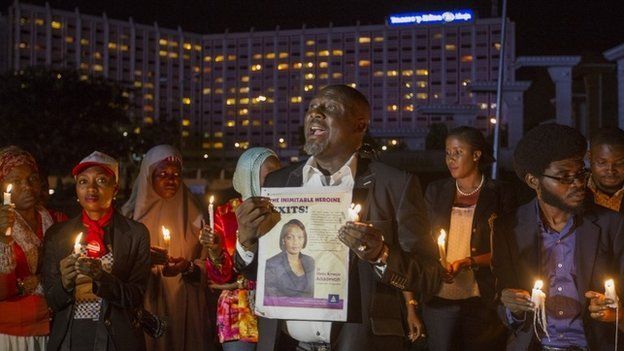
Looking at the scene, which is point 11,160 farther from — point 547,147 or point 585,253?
point 585,253

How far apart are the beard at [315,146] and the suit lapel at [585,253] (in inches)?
53.0

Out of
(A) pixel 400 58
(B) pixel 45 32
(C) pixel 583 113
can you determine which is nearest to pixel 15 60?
(B) pixel 45 32

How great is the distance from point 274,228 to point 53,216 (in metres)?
2.76

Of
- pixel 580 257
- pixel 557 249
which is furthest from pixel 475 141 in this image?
pixel 580 257

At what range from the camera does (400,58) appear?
174500 mm

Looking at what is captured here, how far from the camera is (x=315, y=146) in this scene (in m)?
3.21

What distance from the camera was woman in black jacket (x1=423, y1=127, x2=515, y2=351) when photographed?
17.7 feet

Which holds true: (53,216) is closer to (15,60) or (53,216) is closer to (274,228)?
(274,228)

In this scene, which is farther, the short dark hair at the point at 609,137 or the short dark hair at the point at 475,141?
the short dark hair at the point at 475,141

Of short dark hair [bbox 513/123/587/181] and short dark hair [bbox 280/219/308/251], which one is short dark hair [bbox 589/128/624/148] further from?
short dark hair [bbox 280/219/308/251]

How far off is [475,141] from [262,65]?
180884 millimetres

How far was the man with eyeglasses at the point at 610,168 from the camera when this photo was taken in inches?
190

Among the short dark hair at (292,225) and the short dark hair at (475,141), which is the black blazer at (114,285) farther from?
the short dark hair at (475,141)

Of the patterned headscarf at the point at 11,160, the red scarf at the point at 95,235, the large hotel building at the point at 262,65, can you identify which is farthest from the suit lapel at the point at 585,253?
the large hotel building at the point at 262,65
